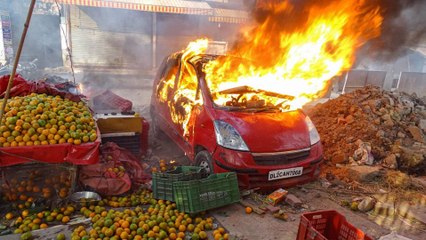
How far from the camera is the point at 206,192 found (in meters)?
4.39

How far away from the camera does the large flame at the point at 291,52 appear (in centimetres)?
602

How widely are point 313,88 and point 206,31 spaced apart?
42.7ft

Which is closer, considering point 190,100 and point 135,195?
point 135,195

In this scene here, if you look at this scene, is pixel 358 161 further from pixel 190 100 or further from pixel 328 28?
pixel 190 100

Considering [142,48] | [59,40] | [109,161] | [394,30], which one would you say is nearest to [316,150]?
[109,161]

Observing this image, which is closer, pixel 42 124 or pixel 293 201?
pixel 42 124

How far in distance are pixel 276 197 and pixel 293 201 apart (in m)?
0.29

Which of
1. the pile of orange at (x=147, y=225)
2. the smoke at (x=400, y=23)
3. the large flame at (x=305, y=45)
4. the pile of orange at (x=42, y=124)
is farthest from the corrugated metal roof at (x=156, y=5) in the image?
the pile of orange at (x=147, y=225)

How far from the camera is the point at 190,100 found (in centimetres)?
568

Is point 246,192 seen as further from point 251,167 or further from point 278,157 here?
point 278,157

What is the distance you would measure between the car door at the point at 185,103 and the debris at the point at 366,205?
2917mm

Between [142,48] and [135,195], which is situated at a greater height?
[142,48]

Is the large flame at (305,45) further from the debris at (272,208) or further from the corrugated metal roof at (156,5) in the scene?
the corrugated metal roof at (156,5)

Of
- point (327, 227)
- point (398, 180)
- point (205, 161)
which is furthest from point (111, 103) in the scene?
point (398, 180)
